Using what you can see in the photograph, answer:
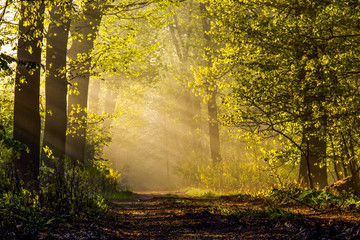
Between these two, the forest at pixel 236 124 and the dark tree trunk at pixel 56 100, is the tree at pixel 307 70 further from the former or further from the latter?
the dark tree trunk at pixel 56 100

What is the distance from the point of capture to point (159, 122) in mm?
58344

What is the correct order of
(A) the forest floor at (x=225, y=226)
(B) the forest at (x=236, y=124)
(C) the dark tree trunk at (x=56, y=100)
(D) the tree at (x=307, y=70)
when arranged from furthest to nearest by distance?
(C) the dark tree trunk at (x=56, y=100) < (D) the tree at (x=307, y=70) < (B) the forest at (x=236, y=124) < (A) the forest floor at (x=225, y=226)

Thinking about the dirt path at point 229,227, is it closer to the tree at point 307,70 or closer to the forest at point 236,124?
the forest at point 236,124

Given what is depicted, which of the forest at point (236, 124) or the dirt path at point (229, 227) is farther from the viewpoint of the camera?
the forest at point (236, 124)

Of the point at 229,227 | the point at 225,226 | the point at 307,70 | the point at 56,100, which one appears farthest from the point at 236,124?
the point at 56,100

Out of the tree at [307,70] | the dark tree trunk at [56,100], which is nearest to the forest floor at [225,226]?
the tree at [307,70]

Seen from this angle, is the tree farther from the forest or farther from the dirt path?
the dirt path

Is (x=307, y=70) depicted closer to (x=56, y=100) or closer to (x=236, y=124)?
(x=236, y=124)

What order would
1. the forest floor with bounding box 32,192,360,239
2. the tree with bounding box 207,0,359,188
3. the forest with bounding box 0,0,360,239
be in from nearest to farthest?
the forest floor with bounding box 32,192,360,239
the forest with bounding box 0,0,360,239
the tree with bounding box 207,0,359,188

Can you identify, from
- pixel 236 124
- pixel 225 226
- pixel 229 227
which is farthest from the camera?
pixel 236 124

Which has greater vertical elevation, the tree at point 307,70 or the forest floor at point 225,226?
the tree at point 307,70

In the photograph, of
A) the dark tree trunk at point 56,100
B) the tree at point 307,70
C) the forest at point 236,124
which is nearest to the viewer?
the forest at point 236,124

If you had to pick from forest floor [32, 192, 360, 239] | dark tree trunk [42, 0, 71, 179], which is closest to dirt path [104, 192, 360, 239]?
forest floor [32, 192, 360, 239]

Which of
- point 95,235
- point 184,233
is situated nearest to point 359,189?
point 184,233
